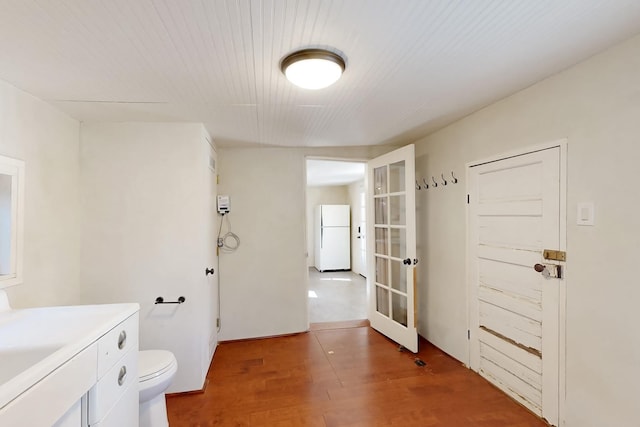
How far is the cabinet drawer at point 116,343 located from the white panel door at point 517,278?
8.02ft

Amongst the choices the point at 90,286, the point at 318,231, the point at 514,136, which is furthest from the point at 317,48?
the point at 318,231

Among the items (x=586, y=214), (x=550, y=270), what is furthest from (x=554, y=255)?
(x=586, y=214)

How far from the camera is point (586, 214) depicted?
163 cm

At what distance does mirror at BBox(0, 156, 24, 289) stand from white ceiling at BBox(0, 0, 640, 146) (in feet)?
1.63

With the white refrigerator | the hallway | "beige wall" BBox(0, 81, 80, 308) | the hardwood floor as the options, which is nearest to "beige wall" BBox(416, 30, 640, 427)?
the hardwood floor

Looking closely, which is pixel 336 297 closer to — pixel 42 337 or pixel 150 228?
pixel 150 228

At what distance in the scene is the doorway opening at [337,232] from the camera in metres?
5.25

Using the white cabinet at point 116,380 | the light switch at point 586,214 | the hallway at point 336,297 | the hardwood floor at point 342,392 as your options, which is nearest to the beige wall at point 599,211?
the light switch at point 586,214

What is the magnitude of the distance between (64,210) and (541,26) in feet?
9.86

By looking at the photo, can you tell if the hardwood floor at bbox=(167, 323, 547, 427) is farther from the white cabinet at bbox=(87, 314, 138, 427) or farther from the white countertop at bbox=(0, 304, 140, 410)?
the white countertop at bbox=(0, 304, 140, 410)

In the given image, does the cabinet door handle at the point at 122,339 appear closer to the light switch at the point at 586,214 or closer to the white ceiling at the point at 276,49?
the white ceiling at the point at 276,49

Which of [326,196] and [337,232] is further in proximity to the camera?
[326,196]

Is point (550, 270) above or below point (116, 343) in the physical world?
above

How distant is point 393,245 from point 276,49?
2.34 metres
